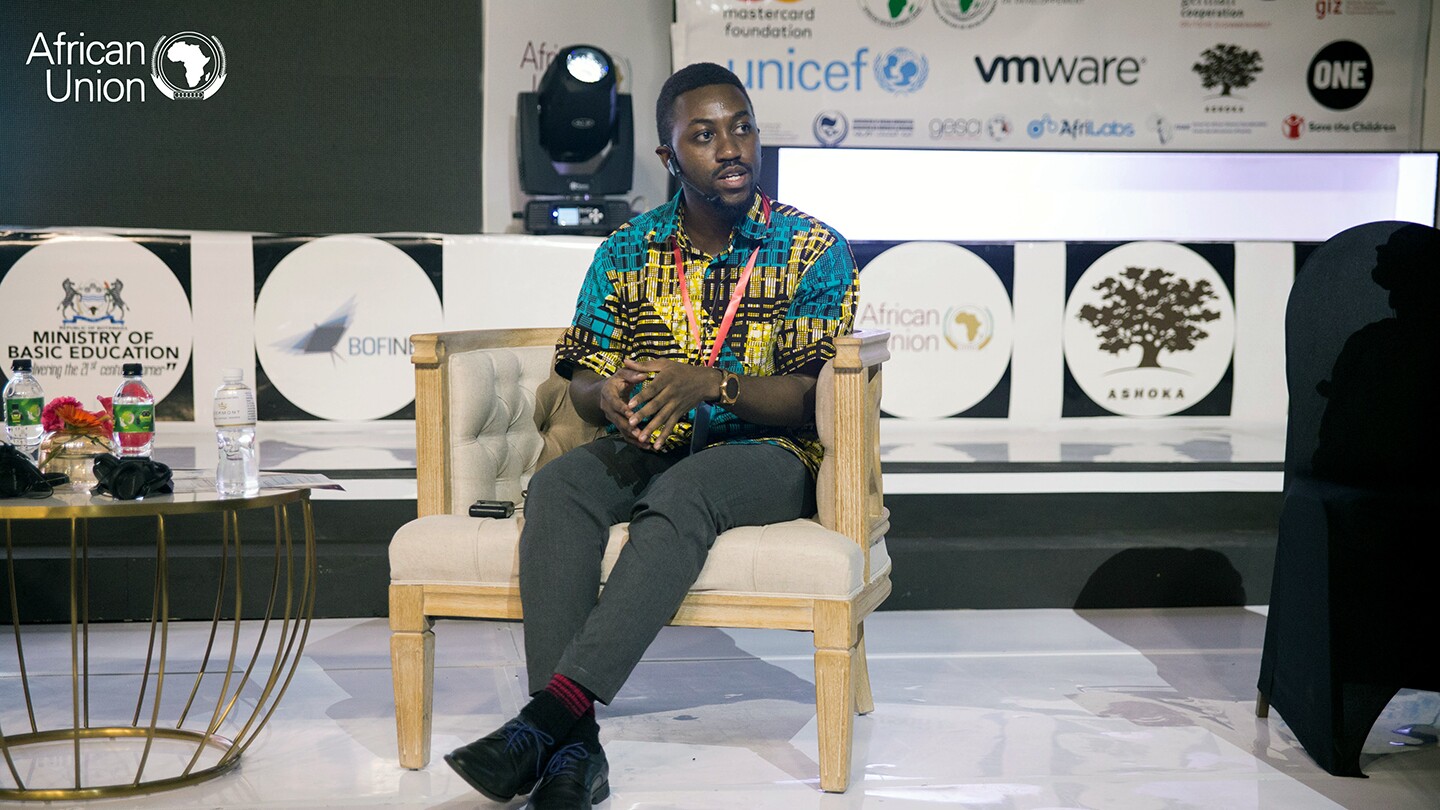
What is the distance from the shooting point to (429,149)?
5734mm


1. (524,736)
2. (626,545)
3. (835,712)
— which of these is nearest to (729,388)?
(626,545)

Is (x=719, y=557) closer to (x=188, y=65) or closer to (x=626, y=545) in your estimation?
(x=626, y=545)

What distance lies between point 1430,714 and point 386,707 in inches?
81.0

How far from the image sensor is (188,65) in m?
5.55

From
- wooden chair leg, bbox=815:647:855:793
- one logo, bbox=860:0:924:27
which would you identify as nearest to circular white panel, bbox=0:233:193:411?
one logo, bbox=860:0:924:27

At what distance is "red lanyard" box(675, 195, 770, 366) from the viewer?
2.39m

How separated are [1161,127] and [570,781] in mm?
4529

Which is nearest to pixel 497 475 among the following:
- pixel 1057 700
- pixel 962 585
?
pixel 1057 700

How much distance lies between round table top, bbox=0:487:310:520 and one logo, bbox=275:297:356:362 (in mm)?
2534

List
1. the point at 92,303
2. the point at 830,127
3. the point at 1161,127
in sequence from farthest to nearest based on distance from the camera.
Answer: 1. the point at 1161,127
2. the point at 830,127
3. the point at 92,303

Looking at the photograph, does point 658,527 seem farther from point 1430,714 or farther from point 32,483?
point 1430,714

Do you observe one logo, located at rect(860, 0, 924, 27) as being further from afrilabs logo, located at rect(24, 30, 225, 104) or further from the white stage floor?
the white stage floor

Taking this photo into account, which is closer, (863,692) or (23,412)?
(23,412)

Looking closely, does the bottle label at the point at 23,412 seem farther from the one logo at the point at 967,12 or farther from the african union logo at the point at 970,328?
the one logo at the point at 967,12
